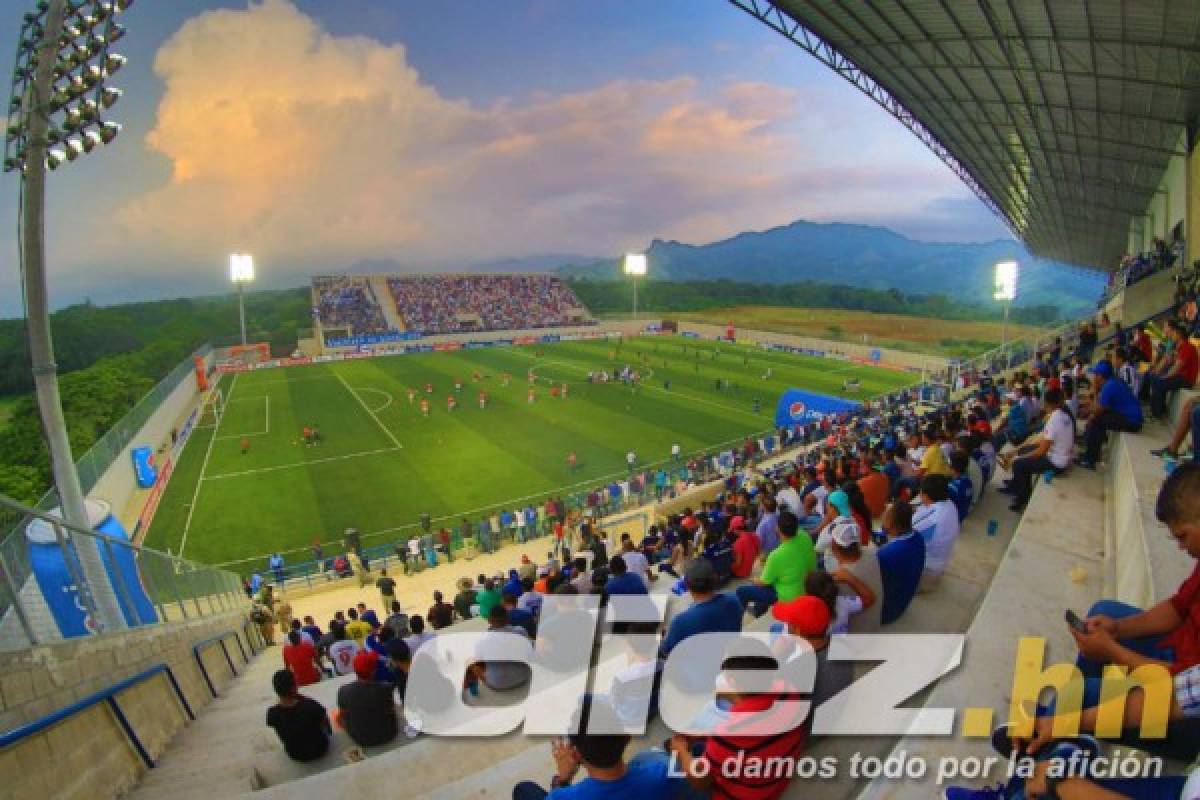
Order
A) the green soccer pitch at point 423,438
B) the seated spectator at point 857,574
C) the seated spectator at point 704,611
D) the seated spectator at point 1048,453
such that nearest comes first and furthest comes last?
the seated spectator at point 704,611
the seated spectator at point 857,574
the seated spectator at point 1048,453
the green soccer pitch at point 423,438

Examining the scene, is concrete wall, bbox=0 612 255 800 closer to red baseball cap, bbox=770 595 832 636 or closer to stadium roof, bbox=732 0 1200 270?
red baseball cap, bbox=770 595 832 636

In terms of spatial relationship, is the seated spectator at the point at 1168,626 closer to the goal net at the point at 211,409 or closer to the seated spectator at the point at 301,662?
the seated spectator at the point at 301,662

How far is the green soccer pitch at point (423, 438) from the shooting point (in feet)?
73.5

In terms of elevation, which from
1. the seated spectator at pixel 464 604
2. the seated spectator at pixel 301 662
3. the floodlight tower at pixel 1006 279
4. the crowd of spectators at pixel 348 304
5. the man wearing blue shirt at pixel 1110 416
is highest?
the crowd of spectators at pixel 348 304

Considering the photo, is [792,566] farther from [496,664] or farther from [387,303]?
[387,303]

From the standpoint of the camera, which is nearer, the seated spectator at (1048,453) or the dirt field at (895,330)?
the seated spectator at (1048,453)

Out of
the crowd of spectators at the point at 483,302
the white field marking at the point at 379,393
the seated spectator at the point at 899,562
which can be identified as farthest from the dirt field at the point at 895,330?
the seated spectator at the point at 899,562

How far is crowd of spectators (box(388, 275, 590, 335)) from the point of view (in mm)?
78875

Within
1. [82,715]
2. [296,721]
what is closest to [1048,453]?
[296,721]

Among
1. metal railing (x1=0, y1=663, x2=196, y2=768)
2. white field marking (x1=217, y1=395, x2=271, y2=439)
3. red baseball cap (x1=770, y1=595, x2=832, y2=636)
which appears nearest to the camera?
red baseball cap (x1=770, y1=595, x2=832, y2=636)

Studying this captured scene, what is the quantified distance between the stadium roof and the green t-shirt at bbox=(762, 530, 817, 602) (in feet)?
56.1

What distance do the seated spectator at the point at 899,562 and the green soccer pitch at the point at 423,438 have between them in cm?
1803

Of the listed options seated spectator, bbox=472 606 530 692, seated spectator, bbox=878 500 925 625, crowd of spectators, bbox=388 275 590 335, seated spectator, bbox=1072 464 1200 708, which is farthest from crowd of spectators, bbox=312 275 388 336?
seated spectator, bbox=1072 464 1200 708

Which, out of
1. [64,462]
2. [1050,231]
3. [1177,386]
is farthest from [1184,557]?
[1050,231]
